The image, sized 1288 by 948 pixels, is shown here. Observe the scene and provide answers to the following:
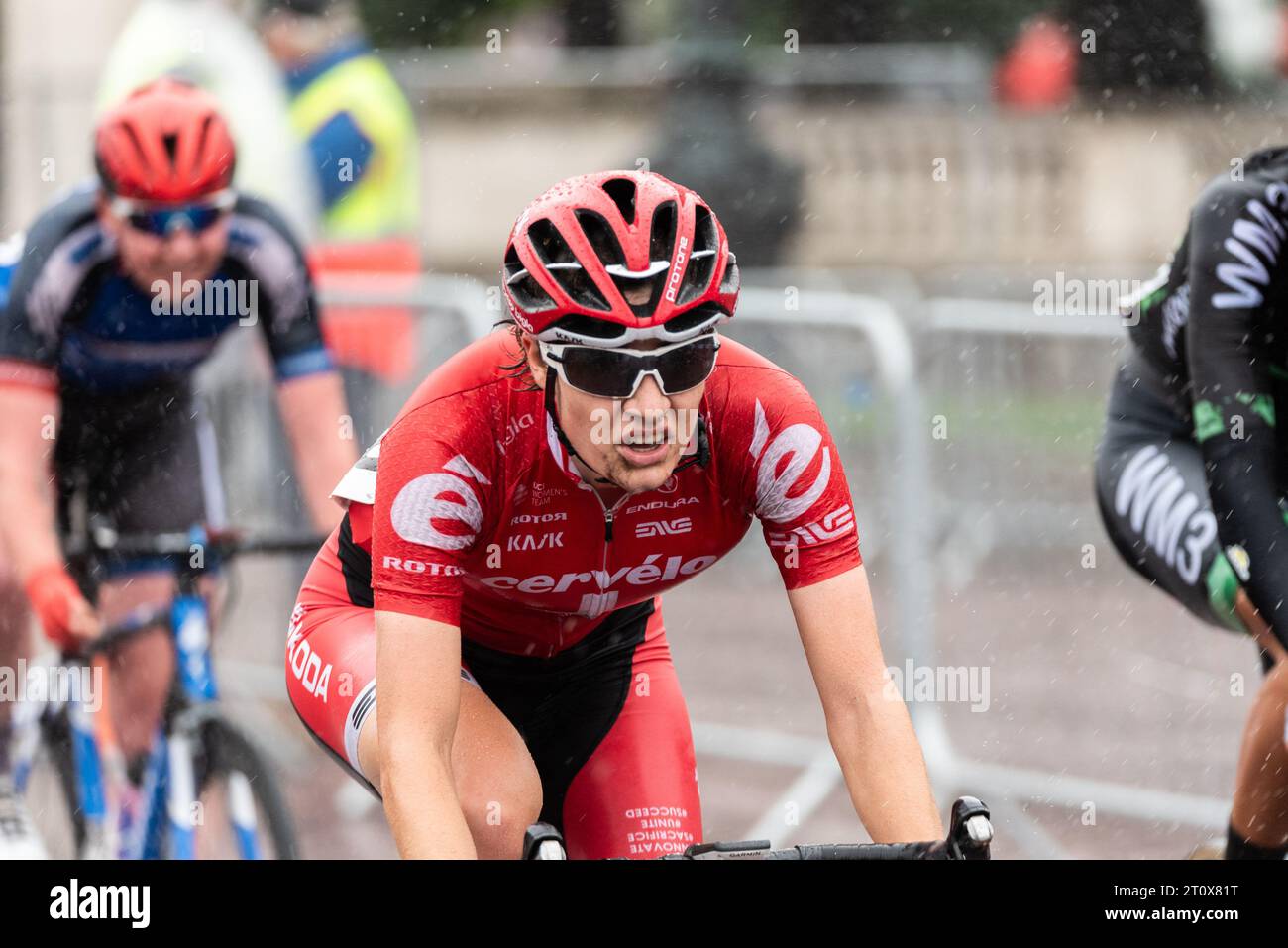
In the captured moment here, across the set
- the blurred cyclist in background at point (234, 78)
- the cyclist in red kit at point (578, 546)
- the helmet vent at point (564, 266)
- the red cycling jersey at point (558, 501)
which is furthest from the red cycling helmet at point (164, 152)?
the blurred cyclist in background at point (234, 78)

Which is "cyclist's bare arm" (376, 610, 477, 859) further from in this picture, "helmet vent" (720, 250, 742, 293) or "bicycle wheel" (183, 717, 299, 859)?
"bicycle wheel" (183, 717, 299, 859)

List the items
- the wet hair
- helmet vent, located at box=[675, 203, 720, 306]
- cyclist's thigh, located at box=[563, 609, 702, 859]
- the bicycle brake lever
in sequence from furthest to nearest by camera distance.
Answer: cyclist's thigh, located at box=[563, 609, 702, 859], the wet hair, helmet vent, located at box=[675, 203, 720, 306], the bicycle brake lever

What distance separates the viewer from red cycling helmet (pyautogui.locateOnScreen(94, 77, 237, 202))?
5383 millimetres

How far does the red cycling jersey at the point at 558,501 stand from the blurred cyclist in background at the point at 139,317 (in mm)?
1787

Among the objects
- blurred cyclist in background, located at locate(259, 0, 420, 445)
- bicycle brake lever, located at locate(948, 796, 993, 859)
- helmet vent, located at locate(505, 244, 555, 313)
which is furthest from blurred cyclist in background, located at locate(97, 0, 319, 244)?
bicycle brake lever, located at locate(948, 796, 993, 859)

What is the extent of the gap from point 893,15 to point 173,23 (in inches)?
631

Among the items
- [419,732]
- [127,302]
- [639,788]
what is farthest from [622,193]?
[127,302]

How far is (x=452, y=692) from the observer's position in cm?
319

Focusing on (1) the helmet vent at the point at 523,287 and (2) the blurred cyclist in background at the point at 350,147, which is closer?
(1) the helmet vent at the point at 523,287

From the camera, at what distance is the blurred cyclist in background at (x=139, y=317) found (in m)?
5.29

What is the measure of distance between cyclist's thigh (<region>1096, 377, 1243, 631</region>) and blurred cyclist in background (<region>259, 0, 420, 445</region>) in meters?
3.64

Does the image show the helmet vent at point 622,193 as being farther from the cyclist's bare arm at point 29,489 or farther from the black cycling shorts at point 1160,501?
the cyclist's bare arm at point 29,489

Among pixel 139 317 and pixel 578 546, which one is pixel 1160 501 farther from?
pixel 139 317

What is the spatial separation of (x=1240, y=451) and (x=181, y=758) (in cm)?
283
